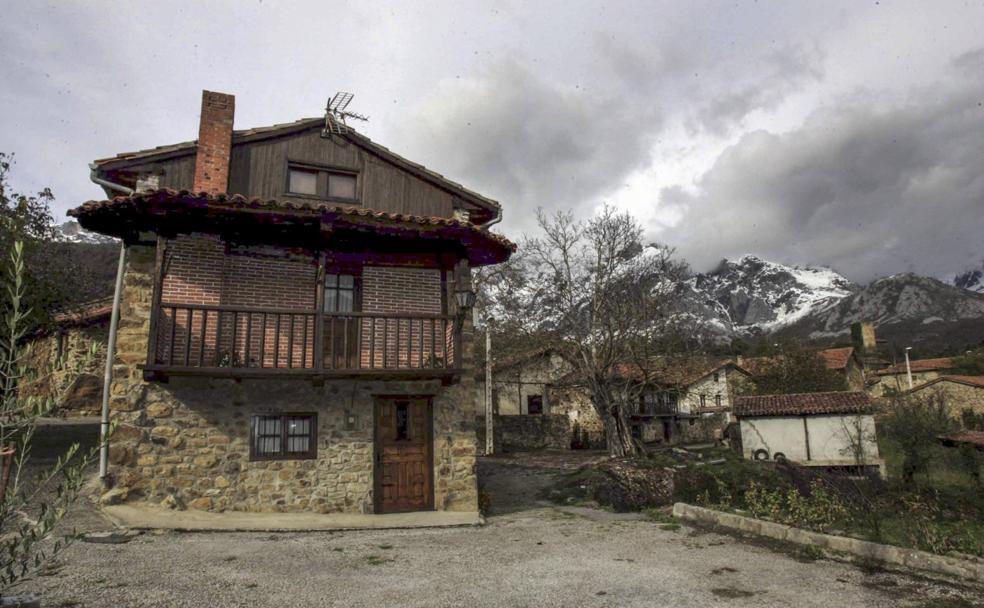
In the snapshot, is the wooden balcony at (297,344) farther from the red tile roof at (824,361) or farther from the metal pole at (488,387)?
the red tile roof at (824,361)

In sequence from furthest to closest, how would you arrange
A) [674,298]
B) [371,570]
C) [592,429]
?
[592,429] < [674,298] < [371,570]

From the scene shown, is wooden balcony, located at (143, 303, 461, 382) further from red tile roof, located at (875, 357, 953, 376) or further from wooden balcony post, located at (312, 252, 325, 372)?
red tile roof, located at (875, 357, 953, 376)

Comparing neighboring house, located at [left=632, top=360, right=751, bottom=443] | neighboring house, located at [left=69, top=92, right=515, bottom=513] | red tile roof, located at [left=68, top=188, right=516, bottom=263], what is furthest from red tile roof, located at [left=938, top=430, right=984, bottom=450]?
neighboring house, located at [left=632, top=360, right=751, bottom=443]

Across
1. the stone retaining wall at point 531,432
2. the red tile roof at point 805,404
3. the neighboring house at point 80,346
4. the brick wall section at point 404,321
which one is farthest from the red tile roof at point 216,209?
the stone retaining wall at point 531,432

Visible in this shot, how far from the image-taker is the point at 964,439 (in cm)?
1725

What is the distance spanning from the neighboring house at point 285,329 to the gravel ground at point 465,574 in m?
1.60

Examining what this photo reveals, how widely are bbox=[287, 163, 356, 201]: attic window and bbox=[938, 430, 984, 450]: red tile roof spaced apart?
59.3ft

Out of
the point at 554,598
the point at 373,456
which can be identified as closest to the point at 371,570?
the point at 554,598

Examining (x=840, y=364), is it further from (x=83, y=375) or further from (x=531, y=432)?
(x=83, y=375)

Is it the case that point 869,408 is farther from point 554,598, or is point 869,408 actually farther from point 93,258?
point 93,258

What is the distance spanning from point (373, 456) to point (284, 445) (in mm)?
1627

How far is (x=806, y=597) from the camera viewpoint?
20.8 ft

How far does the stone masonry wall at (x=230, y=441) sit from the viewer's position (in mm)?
9898

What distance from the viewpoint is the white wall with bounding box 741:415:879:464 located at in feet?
74.6
